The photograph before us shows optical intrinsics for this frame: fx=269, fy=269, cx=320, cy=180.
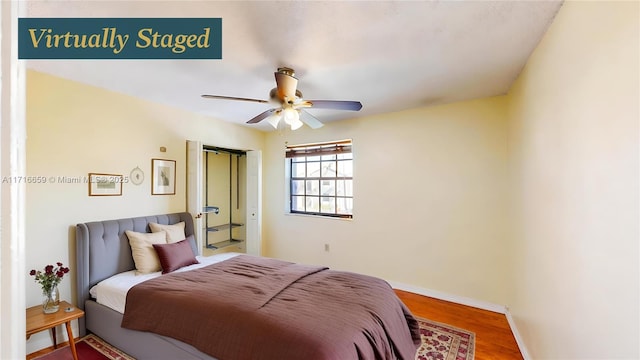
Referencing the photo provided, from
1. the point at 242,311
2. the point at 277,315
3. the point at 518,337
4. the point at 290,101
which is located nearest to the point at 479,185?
the point at 518,337

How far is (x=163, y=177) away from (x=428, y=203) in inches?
131

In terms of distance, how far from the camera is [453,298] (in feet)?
10.6

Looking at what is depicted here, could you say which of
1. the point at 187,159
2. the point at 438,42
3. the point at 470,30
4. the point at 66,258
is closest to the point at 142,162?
the point at 187,159

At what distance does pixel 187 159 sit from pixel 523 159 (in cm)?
373

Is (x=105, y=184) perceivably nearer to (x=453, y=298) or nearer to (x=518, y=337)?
(x=453, y=298)

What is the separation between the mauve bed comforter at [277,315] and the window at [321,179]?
1838 millimetres


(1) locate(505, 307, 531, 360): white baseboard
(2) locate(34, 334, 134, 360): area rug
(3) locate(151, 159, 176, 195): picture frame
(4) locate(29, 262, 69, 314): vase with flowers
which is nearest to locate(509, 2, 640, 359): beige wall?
(1) locate(505, 307, 531, 360): white baseboard

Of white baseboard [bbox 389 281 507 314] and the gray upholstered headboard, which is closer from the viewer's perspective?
the gray upholstered headboard

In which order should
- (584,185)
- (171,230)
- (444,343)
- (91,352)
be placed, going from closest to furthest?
(584,185) < (91,352) < (444,343) < (171,230)

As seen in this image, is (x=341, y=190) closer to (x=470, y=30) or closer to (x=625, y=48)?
(x=470, y=30)

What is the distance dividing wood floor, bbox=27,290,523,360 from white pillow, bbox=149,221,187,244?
4.06ft

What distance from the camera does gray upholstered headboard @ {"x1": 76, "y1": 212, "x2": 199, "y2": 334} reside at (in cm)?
250

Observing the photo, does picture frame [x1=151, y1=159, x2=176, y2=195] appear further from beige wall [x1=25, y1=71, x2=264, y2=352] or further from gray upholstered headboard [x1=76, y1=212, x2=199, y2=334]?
gray upholstered headboard [x1=76, y1=212, x2=199, y2=334]

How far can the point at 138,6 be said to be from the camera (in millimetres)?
1515
